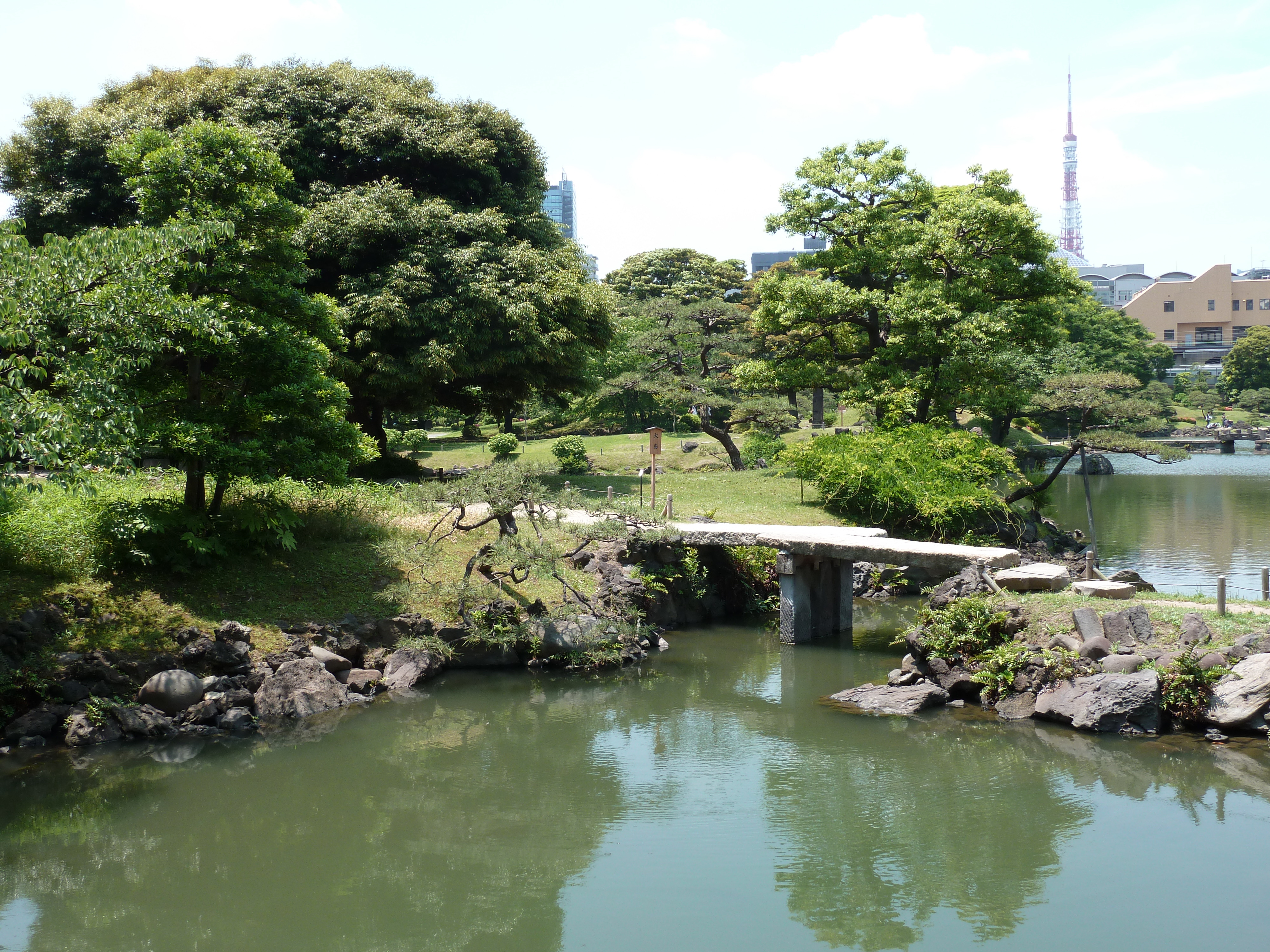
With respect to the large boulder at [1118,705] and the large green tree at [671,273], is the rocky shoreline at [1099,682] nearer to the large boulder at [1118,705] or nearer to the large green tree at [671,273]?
the large boulder at [1118,705]

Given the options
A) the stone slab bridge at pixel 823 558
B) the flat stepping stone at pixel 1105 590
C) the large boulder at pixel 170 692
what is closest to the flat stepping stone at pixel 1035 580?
the flat stepping stone at pixel 1105 590

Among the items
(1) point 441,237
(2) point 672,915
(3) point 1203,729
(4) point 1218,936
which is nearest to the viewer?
(4) point 1218,936

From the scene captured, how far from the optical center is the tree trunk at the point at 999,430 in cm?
2794

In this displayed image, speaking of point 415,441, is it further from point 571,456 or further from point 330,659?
point 330,659

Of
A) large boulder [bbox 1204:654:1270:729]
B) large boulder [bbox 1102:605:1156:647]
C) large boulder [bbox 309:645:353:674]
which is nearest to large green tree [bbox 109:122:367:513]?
large boulder [bbox 309:645:353:674]

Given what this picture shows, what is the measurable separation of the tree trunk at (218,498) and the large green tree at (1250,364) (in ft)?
244

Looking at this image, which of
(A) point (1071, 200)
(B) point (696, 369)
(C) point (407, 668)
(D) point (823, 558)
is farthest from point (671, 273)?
(A) point (1071, 200)

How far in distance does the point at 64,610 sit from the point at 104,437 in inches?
150

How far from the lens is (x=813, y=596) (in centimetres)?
1742

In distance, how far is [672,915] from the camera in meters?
7.84

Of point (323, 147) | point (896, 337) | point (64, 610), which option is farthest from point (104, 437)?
point (896, 337)

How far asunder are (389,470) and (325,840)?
16.9m

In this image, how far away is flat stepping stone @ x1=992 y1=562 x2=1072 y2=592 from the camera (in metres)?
14.0

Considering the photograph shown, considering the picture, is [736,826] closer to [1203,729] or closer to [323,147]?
[1203,729]
